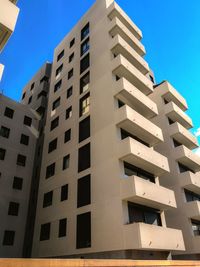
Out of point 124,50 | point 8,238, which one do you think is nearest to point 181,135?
point 124,50

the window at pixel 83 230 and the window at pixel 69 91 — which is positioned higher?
the window at pixel 69 91

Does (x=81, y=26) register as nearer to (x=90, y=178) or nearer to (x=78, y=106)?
(x=78, y=106)

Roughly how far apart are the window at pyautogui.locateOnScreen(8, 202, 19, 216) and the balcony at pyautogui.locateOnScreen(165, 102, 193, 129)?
20.3m

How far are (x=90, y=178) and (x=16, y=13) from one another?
1299 centimetres

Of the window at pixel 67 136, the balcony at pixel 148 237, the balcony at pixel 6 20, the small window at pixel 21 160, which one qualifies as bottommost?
the balcony at pixel 148 237

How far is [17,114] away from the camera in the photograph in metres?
30.4

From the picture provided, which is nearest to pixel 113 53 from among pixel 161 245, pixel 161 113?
pixel 161 113

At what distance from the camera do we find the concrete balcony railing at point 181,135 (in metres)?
27.5

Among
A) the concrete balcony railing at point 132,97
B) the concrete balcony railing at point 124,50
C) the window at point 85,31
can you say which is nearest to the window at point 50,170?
the concrete balcony railing at point 132,97

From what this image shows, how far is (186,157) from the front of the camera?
2594cm

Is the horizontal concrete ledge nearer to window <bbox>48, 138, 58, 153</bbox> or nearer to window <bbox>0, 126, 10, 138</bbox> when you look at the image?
window <bbox>48, 138, 58, 153</bbox>

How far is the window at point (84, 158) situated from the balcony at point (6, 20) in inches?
464

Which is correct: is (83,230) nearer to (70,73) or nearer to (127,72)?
(127,72)

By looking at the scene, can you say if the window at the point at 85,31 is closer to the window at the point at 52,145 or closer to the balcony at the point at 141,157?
the window at the point at 52,145
